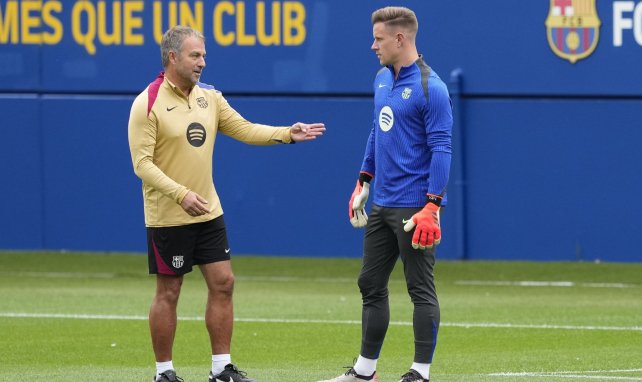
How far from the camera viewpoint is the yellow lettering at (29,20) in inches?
734

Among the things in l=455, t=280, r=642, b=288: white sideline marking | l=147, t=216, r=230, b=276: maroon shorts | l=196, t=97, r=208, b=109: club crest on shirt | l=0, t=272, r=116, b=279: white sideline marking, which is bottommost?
l=0, t=272, r=116, b=279: white sideline marking

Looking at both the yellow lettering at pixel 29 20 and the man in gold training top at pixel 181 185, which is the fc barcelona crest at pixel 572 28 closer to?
the yellow lettering at pixel 29 20

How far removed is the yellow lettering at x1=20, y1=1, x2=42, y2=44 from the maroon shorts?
10.0 m

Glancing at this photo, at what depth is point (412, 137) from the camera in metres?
8.80

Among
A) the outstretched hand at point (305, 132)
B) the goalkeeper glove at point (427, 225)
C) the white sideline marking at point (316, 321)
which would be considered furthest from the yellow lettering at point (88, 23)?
the goalkeeper glove at point (427, 225)

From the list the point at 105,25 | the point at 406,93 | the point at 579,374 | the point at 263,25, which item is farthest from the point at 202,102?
the point at 105,25

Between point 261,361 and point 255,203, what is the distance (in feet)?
24.4

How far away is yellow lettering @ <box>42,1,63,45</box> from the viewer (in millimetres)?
18609

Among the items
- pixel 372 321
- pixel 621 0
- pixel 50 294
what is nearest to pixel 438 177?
pixel 372 321

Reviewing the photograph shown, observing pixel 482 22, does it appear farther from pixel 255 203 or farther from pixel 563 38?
pixel 255 203

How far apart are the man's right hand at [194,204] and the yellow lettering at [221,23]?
9549mm

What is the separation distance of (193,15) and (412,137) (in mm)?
9708

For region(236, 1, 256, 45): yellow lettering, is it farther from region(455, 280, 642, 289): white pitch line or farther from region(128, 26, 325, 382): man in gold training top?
region(128, 26, 325, 382): man in gold training top

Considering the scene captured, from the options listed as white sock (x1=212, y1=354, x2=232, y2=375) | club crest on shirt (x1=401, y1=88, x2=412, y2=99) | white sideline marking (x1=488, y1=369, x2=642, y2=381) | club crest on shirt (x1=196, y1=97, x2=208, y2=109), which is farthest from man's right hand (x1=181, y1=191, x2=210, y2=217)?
white sideline marking (x1=488, y1=369, x2=642, y2=381)
